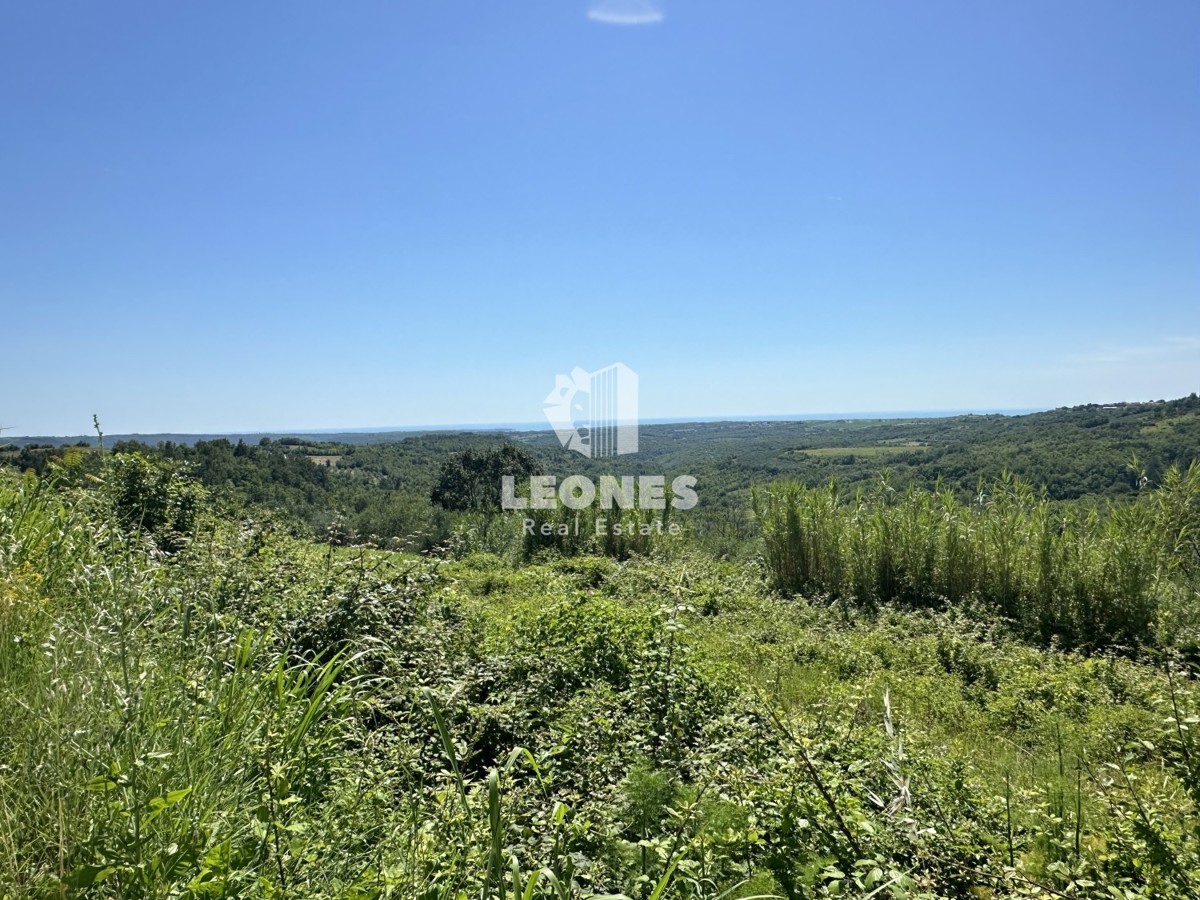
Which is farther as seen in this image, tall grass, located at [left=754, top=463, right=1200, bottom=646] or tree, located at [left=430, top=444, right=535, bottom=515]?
tree, located at [left=430, top=444, right=535, bottom=515]

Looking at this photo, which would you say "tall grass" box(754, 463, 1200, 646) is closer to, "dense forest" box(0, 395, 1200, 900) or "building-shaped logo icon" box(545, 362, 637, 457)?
"dense forest" box(0, 395, 1200, 900)

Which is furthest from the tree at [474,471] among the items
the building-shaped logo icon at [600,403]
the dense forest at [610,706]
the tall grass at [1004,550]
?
the tall grass at [1004,550]

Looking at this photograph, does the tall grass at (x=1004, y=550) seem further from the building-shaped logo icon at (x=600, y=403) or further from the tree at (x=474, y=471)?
the tree at (x=474, y=471)

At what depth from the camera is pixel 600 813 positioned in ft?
5.94

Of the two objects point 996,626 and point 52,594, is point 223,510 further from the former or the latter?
point 996,626

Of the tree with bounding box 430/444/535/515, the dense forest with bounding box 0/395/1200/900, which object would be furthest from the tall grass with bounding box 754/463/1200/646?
the tree with bounding box 430/444/535/515

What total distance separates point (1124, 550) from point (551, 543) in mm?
7305

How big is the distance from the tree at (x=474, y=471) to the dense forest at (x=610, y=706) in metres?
10.4

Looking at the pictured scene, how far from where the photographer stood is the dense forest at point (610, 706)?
1292 millimetres

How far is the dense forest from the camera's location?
1.29 meters

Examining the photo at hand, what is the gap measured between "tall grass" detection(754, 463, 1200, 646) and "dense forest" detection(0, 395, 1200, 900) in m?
0.03

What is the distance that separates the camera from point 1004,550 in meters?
6.18

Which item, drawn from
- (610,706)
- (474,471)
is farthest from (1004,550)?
(474,471)

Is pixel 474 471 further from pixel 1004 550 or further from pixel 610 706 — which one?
pixel 610 706
